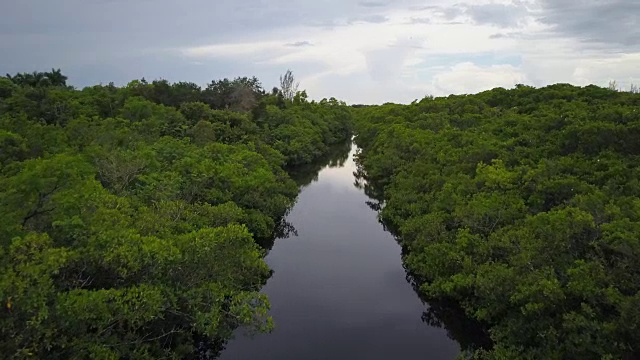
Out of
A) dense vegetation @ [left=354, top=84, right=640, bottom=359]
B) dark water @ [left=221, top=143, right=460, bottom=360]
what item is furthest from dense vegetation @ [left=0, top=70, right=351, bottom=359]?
dense vegetation @ [left=354, top=84, right=640, bottom=359]

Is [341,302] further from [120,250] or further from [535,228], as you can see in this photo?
[120,250]

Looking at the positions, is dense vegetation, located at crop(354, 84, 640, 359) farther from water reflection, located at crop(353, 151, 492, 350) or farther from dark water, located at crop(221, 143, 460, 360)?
dark water, located at crop(221, 143, 460, 360)

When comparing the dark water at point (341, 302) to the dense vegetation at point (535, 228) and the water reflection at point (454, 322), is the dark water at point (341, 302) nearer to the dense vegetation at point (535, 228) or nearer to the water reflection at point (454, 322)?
the water reflection at point (454, 322)

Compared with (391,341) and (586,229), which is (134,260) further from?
(586,229)

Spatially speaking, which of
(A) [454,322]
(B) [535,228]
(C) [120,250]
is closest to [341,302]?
(A) [454,322]

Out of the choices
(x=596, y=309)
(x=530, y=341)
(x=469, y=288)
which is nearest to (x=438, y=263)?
(x=469, y=288)
